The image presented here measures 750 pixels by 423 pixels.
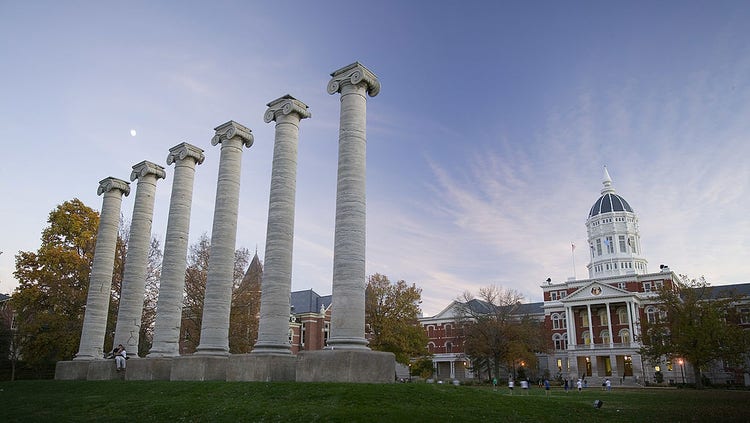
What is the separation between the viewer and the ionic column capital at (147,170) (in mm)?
39719

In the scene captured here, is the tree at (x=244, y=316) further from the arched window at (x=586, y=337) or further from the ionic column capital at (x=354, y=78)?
the arched window at (x=586, y=337)

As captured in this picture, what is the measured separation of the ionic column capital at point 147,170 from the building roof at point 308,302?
63.8 metres

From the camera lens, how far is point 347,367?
877 inches

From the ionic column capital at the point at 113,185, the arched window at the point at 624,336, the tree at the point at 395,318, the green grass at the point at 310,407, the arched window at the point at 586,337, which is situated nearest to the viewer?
the green grass at the point at 310,407

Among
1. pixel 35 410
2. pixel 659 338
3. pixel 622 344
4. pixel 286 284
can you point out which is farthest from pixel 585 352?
pixel 35 410

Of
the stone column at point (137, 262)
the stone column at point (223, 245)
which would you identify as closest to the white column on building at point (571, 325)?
the stone column at point (223, 245)

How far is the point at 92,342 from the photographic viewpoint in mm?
38469

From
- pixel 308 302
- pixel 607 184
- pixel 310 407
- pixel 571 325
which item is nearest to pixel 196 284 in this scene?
pixel 310 407

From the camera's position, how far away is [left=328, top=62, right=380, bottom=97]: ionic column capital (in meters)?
26.7

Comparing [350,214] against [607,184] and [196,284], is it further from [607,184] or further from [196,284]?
[607,184]

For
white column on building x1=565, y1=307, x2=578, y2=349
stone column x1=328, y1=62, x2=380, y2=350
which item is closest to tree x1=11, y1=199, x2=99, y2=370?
stone column x1=328, y1=62, x2=380, y2=350

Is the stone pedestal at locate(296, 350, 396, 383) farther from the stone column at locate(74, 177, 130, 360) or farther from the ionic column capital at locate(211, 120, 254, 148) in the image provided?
the stone column at locate(74, 177, 130, 360)

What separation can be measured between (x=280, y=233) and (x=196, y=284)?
29100 mm

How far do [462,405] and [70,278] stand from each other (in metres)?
44.3
